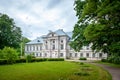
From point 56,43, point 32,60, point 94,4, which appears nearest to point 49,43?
point 56,43

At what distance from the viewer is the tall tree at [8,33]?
4972 cm

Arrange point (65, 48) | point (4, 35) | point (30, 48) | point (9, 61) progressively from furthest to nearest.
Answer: point (30, 48)
point (65, 48)
point (4, 35)
point (9, 61)

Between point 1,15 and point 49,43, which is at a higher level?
point 1,15

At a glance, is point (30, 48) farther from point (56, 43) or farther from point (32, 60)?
point (32, 60)

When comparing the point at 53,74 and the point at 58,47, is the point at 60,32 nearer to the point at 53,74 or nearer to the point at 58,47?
the point at 58,47

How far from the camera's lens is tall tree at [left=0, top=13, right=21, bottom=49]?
49.7m

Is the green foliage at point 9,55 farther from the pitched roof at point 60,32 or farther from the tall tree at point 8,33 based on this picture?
the pitched roof at point 60,32

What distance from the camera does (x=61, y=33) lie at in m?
63.5

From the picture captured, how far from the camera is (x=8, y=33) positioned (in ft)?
166

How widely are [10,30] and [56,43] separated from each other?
18.3 m

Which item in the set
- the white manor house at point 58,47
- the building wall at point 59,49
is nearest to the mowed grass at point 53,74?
the building wall at point 59,49

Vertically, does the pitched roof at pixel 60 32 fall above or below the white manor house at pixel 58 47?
above

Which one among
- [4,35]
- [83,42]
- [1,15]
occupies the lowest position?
[83,42]

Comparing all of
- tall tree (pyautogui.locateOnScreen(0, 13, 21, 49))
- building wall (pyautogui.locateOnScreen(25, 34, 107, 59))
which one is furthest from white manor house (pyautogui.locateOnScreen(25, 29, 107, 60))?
tall tree (pyautogui.locateOnScreen(0, 13, 21, 49))
